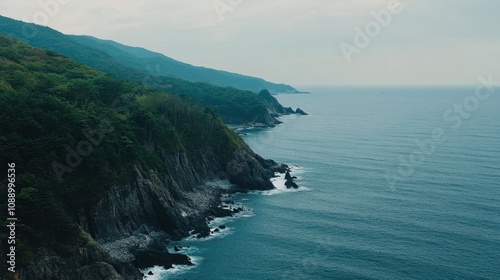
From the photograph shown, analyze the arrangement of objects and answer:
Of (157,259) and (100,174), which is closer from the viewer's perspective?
(157,259)

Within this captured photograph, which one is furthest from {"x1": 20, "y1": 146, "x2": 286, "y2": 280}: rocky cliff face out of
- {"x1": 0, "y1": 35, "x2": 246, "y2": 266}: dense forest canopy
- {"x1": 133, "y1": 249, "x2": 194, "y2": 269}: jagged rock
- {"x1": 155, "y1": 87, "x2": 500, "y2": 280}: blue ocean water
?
{"x1": 155, "y1": 87, "x2": 500, "y2": 280}: blue ocean water

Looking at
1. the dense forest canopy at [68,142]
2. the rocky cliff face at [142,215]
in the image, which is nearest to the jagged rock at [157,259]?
the rocky cliff face at [142,215]

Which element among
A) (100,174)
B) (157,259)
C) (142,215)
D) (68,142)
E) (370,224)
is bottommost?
(157,259)

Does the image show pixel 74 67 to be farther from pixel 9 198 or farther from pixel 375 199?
A: pixel 375 199

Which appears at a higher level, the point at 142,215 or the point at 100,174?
the point at 100,174

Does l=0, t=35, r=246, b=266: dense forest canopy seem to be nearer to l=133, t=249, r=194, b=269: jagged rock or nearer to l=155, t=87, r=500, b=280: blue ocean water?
l=133, t=249, r=194, b=269: jagged rock

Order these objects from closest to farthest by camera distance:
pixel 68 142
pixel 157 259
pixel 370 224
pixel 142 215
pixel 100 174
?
pixel 68 142 < pixel 157 259 < pixel 100 174 < pixel 142 215 < pixel 370 224

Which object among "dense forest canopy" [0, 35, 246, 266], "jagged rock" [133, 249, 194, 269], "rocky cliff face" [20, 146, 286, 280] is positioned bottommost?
"jagged rock" [133, 249, 194, 269]

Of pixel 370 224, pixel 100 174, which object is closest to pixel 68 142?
pixel 100 174

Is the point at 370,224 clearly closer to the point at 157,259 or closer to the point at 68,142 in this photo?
the point at 157,259
